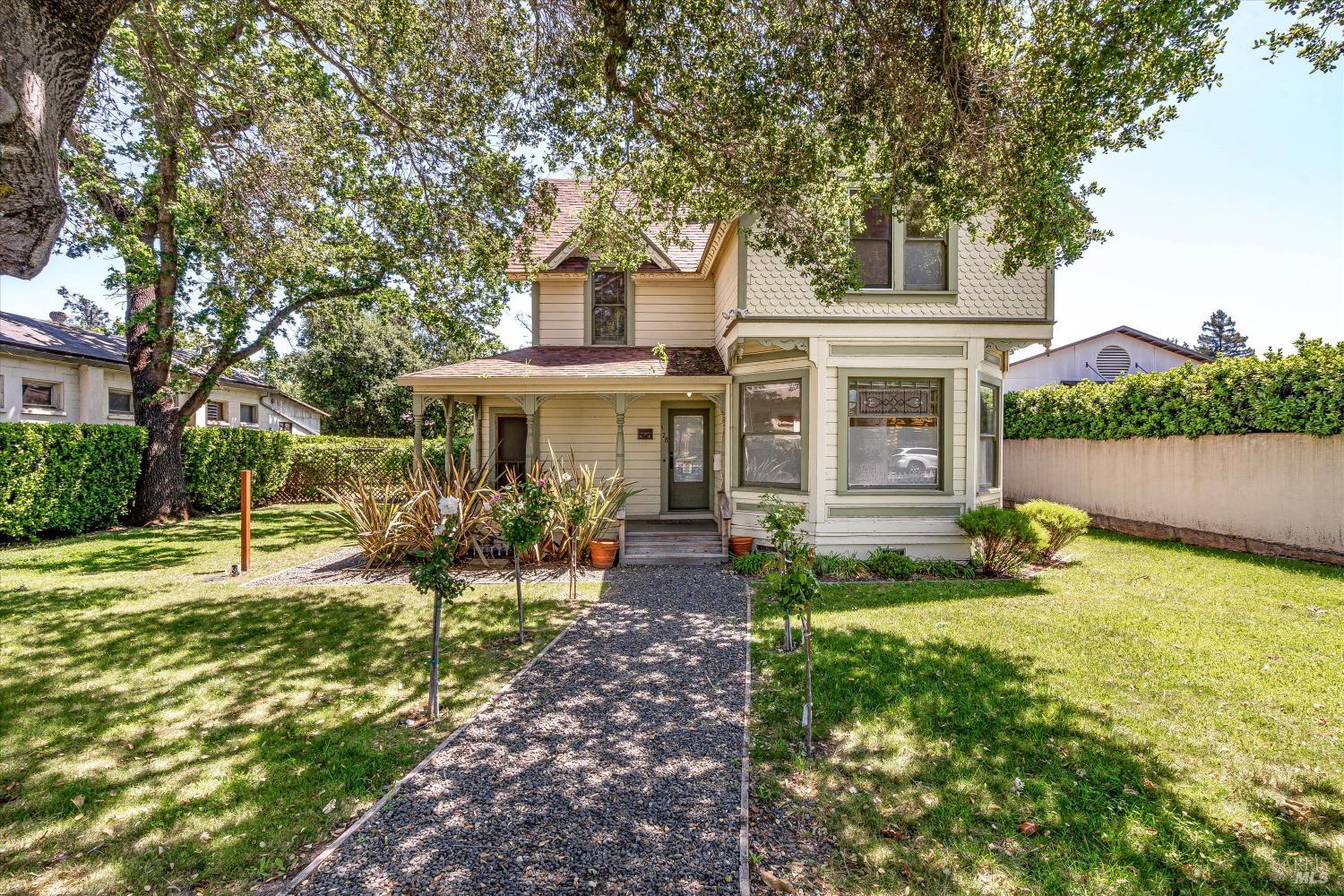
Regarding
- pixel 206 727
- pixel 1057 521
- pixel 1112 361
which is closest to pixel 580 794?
pixel 206 727

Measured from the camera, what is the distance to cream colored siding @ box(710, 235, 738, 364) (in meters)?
9.86

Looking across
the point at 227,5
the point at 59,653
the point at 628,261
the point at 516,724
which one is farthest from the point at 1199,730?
the point at 227,5

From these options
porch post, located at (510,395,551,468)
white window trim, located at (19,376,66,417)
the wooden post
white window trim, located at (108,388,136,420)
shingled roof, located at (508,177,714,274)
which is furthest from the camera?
white window trim, located at (108,388,136,420)

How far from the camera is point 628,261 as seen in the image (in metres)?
8.70

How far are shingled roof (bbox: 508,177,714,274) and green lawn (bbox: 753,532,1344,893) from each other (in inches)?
305

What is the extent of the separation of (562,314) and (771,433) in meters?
5.61

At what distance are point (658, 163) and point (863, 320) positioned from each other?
4.03 meters

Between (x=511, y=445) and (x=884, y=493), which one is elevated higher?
(x=511, y=445)

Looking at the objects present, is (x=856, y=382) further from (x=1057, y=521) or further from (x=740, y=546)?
(x=1057, y=521)

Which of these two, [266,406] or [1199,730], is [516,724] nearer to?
[1199,730]

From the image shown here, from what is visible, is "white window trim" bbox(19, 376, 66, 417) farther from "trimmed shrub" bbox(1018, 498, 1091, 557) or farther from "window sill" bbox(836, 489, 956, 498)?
"trimmed shrub" bbox(1018, 498, 1091, 557)

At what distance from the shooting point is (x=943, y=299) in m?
9.10

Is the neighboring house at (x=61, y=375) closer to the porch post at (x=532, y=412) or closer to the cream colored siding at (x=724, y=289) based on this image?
the porch post at (x=532, y=412)

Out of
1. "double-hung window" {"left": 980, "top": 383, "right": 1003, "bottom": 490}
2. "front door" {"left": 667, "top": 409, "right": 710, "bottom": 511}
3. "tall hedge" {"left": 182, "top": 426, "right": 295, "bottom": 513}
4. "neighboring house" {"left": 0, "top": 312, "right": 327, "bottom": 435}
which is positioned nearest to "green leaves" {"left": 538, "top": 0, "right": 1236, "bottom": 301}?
"double-hung window" {"left": 980, "top": 383, "right": 1003, "bottom": 490}
